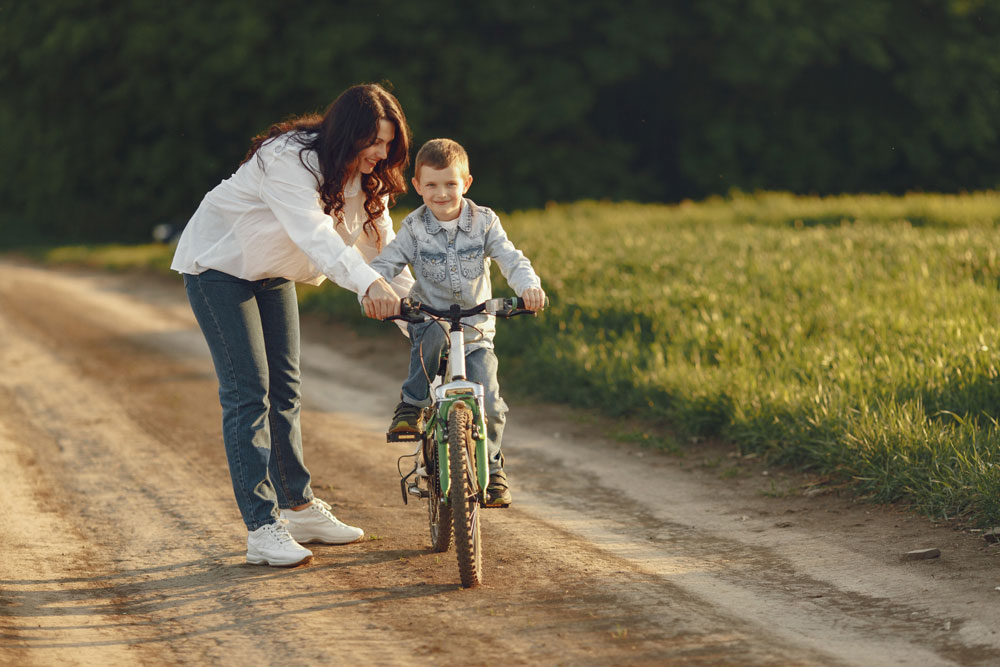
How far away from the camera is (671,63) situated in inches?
1207

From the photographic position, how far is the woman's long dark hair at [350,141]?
185 inches

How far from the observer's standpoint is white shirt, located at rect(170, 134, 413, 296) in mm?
4594

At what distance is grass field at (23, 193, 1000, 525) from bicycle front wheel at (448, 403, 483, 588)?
2.28 meters

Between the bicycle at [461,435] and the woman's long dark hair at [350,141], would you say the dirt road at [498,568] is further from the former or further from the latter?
the woman's long dark hair at [350,141]

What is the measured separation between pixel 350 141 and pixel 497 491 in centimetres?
156

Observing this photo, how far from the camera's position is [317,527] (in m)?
5.39

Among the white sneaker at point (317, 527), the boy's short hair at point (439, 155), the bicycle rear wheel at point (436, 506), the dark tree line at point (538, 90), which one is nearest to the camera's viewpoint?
the boy's short hair at point (439, 155)

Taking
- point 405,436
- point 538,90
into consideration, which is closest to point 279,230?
point 405,436

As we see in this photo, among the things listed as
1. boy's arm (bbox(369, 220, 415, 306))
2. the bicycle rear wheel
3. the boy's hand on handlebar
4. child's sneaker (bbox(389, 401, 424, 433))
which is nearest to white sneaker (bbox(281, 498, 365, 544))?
the bicycle rear wheel

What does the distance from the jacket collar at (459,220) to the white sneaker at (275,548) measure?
1467 mm

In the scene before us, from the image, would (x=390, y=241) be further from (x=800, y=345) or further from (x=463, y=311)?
(x=800, y=345)

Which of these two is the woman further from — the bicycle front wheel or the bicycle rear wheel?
the bicycle front wheel

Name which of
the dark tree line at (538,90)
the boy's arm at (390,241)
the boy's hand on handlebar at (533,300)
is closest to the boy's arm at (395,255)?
the boy's arm at (390,241)

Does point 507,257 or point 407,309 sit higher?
point 507,257
